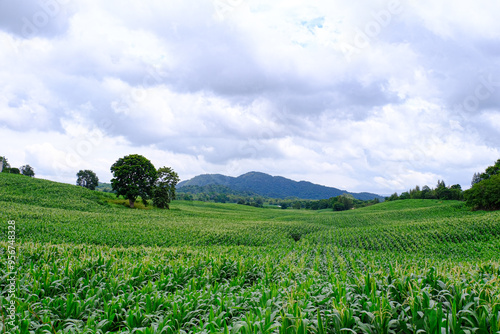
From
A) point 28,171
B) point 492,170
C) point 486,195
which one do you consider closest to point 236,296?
point 486,195

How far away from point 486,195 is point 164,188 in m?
67.1

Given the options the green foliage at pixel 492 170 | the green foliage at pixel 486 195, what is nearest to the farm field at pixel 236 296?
the green foliage at pixel 486 195

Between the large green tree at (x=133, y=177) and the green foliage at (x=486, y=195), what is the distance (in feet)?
221

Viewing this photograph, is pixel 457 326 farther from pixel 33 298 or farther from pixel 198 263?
pixel 33 298

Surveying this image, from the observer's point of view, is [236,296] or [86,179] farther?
Answer: [86,179]

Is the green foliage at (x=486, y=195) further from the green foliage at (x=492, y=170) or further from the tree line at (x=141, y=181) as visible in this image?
the tree line at (x=141, y=181)

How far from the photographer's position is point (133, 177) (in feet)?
169

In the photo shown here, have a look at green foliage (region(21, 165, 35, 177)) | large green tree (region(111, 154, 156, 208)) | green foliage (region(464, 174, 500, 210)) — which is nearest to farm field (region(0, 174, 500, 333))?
large green tree (region(111, 154, 156, 208))

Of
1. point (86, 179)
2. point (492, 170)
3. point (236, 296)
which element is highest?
point (492, 170)

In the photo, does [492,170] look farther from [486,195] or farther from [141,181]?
[141,181]

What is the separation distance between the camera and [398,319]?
3672mm

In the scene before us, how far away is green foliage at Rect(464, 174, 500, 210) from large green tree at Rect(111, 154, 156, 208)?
67225 millimetres

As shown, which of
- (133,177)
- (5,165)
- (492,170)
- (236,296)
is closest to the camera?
(236,296)

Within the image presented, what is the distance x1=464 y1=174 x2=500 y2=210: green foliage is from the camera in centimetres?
4888
